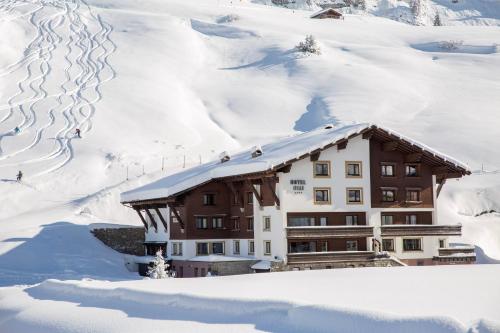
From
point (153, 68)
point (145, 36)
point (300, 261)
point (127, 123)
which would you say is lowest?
point (300, 261)

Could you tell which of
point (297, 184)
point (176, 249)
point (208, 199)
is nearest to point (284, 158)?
point (297, 184)

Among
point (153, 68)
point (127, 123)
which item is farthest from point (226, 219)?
point (153, 68)

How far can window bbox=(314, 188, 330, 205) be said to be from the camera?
40.5 m

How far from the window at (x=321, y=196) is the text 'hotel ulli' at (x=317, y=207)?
51 millimetres

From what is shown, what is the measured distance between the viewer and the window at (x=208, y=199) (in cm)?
4512

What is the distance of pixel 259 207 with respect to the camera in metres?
41.7

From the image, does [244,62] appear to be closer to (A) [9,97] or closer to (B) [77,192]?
(A) [9,97]

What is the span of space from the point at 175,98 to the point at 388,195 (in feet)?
145

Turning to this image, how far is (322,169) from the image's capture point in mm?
40719

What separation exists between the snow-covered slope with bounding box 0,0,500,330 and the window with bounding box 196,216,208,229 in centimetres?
507

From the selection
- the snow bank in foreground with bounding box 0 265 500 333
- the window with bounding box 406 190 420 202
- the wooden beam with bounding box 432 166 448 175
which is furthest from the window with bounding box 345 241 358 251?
the snow bank in foreground with bounding box 0 265 500 333

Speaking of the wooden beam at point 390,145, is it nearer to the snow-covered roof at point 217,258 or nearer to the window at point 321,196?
the window at point 321,196

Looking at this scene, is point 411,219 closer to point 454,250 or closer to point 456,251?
point 454,250

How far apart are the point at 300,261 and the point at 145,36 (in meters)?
71.9
